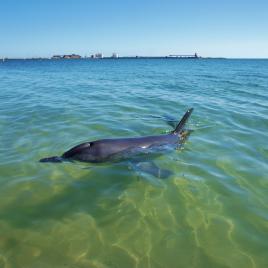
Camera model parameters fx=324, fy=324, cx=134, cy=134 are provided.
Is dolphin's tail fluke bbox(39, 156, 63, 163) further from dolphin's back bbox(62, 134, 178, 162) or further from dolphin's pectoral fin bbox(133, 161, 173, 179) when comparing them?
dolphin's pectoral fin bbox(133, 161, 173, 179)

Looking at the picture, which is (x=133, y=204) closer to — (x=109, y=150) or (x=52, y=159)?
(x=109, y=150)

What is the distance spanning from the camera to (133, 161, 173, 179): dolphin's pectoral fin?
6.17 m

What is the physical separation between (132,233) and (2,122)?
24.8 ft

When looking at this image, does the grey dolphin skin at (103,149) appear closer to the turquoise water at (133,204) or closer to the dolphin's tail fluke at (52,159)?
the dolphin's tail fluke at (52,159)

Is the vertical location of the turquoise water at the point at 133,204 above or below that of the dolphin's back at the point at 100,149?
below

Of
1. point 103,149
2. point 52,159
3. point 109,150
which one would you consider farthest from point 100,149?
point 52,159

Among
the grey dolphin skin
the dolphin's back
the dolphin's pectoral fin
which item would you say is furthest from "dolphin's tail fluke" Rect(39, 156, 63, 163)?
the dolphin's pectoral fin

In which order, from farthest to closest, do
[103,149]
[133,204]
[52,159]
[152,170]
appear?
[52,159] → [103,149] → [152,170] → [133,204]

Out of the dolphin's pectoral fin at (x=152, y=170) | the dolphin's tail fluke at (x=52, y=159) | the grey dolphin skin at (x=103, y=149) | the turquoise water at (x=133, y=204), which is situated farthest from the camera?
the dolphin's tail fluke at (x=52, y=159)

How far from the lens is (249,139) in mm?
8703

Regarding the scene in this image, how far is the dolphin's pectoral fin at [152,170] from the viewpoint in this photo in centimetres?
617

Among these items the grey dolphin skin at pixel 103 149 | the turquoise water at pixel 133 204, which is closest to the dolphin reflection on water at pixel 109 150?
the grey dolphin skin at pixel 103 149

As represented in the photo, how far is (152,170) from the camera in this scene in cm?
633

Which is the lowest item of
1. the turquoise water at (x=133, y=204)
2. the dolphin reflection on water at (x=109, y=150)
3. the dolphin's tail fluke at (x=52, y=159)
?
the turquoise water at (x=133, y=204)
